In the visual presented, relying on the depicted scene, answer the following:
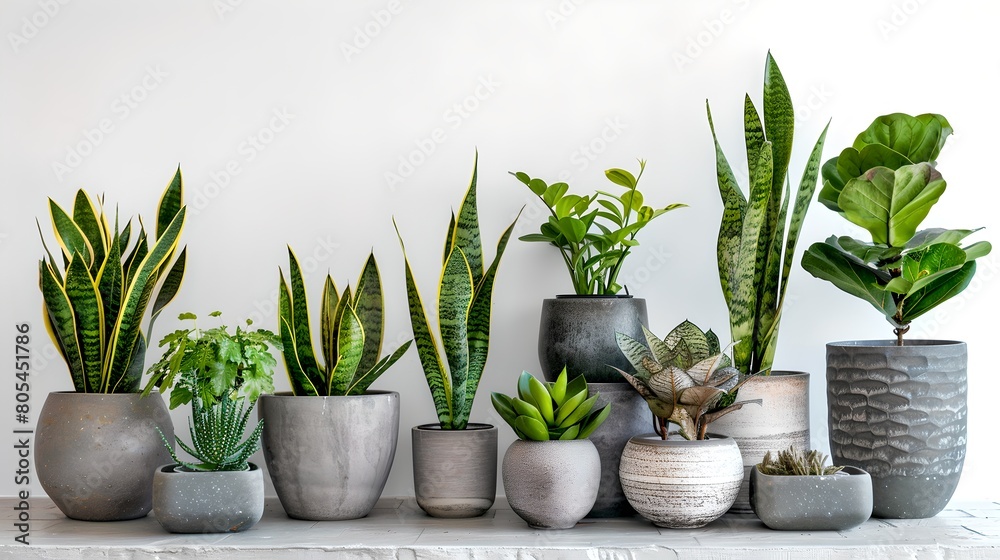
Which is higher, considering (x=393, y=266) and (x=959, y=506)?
(x=393, y=266)

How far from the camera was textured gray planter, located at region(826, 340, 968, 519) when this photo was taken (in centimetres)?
109

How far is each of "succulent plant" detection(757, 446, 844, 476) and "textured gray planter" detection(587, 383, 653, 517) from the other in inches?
7.2

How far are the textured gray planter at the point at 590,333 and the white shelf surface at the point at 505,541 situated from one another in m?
0.22

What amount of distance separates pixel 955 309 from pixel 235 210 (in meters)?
1.19

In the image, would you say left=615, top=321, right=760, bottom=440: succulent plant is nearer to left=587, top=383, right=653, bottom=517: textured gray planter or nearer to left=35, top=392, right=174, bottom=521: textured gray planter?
left=587, top=383, right=653, bottom=517: textured gray planter

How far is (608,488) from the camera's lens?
113 centimetres

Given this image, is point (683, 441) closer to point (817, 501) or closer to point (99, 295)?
point (817, 501)

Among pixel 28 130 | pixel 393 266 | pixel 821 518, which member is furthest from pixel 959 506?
pixel 28 130

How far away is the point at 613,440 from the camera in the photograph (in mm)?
1140

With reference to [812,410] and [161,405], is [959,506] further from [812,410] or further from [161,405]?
[161,405]

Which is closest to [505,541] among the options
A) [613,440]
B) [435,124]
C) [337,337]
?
[613,440]

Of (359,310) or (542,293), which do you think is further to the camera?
(542,293)

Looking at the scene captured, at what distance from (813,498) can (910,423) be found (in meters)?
0.20

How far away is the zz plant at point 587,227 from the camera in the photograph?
46.6 inches
